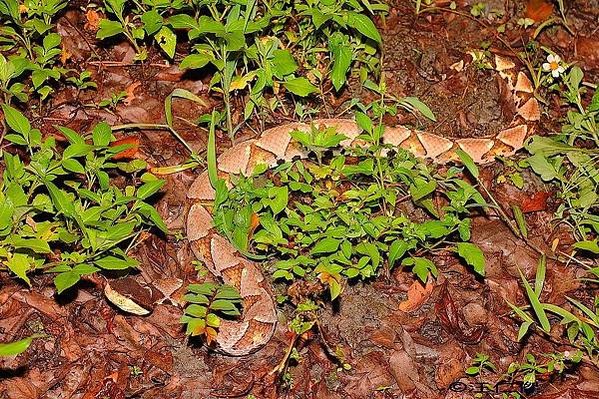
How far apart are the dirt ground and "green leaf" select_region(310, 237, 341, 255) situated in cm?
59

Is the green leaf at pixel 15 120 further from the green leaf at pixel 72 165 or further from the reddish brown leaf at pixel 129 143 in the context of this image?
the reddish brown leaf at pixel 129 143

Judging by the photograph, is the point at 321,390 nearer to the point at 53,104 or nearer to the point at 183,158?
the point at 183,158

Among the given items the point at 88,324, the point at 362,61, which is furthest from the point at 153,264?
the point at 362,61

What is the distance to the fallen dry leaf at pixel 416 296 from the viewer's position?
467 centimetres

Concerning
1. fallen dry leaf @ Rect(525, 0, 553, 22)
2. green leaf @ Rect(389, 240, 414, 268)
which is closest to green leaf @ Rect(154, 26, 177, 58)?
green leaf @ Rect(389, 240, 414, 268)

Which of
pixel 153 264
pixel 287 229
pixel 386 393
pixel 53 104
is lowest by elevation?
pixel 386 393

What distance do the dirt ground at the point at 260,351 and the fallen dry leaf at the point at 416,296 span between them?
2 cm

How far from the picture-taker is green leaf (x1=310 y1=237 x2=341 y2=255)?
4.06 m

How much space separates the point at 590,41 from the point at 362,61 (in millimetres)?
2133

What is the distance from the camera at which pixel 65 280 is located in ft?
11.8

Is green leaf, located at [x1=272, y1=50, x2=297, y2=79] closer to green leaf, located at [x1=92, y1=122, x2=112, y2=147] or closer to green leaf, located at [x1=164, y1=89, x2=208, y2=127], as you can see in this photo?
green leaf, located at [x1=164, y1=89, x2=208, y2=127]

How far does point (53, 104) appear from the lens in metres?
5.24

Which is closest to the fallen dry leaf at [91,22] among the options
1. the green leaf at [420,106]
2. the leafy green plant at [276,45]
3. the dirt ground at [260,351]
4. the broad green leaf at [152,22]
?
the dirt ground at [260,351]

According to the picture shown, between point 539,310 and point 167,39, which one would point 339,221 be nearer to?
point 539,310
